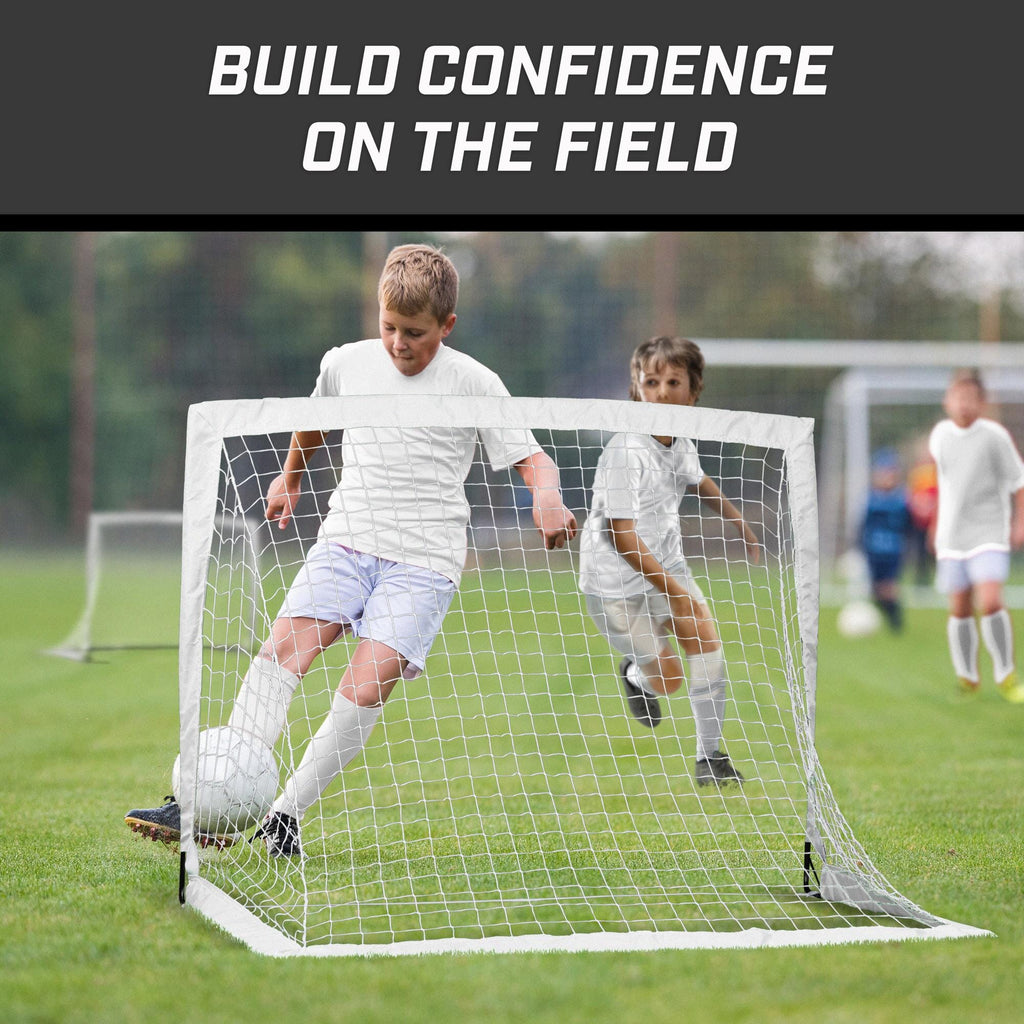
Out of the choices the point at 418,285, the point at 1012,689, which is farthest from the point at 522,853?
the point at 1012,689

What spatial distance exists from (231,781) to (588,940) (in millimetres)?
1081

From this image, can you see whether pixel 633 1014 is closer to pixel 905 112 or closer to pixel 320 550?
pixel 320 550

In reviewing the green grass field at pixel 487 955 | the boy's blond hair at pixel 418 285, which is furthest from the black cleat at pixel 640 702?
the boy's blond hair at pixel 418 285

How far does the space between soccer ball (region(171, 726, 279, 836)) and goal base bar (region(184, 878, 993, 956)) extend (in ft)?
1.33

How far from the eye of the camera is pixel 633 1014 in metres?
2.40

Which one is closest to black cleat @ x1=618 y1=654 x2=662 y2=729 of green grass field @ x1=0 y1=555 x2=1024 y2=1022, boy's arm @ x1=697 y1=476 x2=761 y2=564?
boy's arm @ x1=697 y1=476 x2=761 y2=564

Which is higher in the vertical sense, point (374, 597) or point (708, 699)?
point (374, 597)

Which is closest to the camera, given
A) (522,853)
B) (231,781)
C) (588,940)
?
(588,940)

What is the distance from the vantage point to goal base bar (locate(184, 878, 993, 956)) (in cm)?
283

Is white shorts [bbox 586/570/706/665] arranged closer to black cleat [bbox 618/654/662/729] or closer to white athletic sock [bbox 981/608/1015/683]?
black cleat [bbox 618/654/662/729]

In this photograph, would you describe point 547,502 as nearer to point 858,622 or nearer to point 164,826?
point 164,826

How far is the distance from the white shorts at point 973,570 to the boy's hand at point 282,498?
4.87 m

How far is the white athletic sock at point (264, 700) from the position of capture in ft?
11.8

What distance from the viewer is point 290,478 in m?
3.75
